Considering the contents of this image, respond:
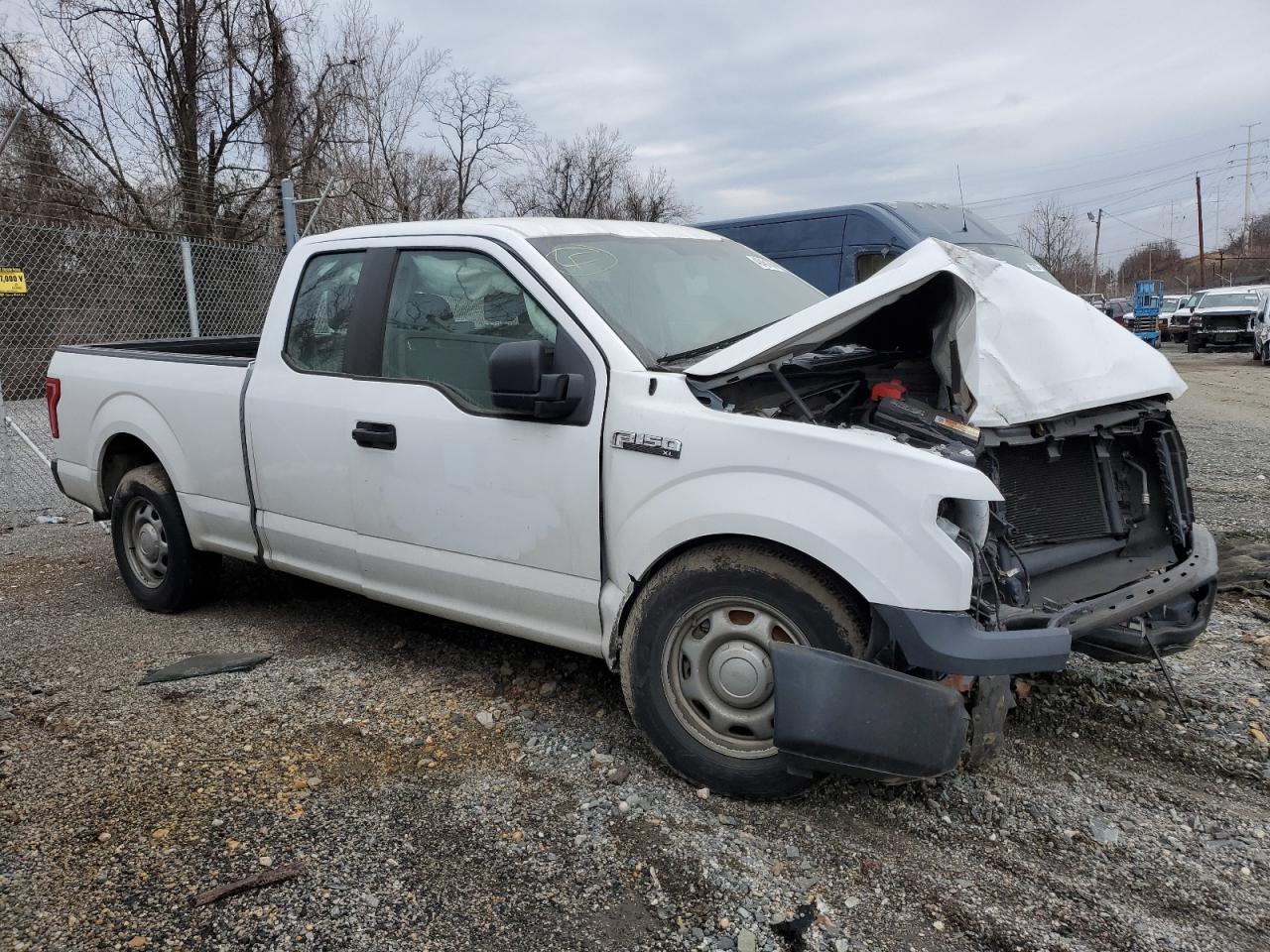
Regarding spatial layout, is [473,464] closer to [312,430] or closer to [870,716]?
[312,430]

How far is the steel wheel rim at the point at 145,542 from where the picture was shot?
5.15 meters

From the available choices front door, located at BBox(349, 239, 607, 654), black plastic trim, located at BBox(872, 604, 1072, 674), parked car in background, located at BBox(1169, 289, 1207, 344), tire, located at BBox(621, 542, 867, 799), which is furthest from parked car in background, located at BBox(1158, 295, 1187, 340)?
tire, located at BBox(621, 542, 867, 799)

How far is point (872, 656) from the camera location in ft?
9.53

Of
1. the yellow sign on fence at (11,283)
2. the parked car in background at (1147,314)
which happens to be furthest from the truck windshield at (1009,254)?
the parked car in background at (1147,314)

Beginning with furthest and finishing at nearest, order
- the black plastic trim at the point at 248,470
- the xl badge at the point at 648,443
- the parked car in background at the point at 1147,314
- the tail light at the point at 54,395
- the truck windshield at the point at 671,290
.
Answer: the parked car in background at the point at 1147,314 < the tail light at the point at 54,395 < the black plastic trim at the point at 248,470 < the truck windshield at the point at 671,290 < the xl badge at the point at 648,443

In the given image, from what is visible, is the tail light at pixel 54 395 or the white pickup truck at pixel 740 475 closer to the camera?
the white pickup truck at pixel 740 475

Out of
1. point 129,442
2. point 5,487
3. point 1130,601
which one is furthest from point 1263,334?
point 5,487

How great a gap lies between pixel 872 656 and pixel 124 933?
2.23 meters

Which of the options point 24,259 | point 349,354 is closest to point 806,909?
point 349,354

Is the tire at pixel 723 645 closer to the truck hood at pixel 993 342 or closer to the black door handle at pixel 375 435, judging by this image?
the truck hood at pixel 993 342

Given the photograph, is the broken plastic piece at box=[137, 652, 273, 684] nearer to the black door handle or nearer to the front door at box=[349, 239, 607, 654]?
the front door at box=[349, 239, 607, 654]

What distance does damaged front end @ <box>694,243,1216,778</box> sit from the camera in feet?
9.07

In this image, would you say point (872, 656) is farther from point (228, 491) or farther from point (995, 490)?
point (228, 491)

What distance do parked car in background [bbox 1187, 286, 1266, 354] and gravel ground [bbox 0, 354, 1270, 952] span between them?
27854 millimetres
